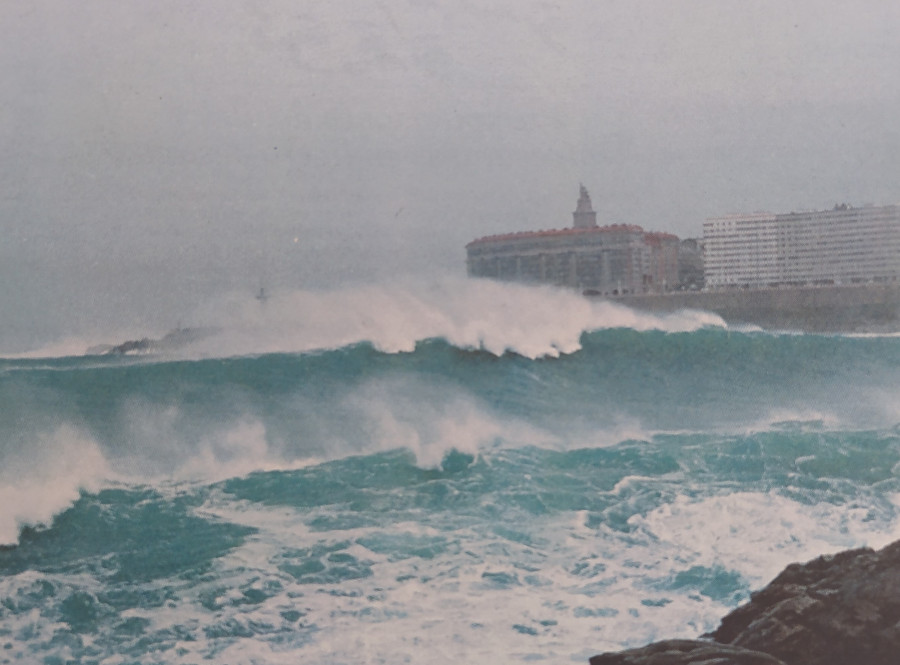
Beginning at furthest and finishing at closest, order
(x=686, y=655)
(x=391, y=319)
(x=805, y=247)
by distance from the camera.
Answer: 1. (x=805, y=247)
2. (x=391, y=319)
3. (x=686, y=655)

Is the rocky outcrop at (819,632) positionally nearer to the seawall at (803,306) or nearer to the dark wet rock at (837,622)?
the dark wet rock at (837,622)

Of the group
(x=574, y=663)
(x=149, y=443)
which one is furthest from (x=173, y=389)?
(x=574, y=663)

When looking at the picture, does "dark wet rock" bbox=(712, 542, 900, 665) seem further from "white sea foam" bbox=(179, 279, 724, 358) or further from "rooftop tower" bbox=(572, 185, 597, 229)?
"rooftop tower" bbox=(572, 185, 597, 229)

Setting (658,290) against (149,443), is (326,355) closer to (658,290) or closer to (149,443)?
(149,443)

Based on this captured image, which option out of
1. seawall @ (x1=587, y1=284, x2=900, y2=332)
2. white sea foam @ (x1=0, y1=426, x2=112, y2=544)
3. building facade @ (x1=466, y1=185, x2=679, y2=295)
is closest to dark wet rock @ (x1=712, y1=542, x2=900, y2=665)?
seawall @ (x1=587, y1=284, x2=900, y2=332)

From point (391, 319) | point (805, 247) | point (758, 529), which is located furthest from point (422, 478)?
point (805, 247)

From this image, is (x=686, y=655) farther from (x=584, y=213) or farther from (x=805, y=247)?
(x=805, y=247)
